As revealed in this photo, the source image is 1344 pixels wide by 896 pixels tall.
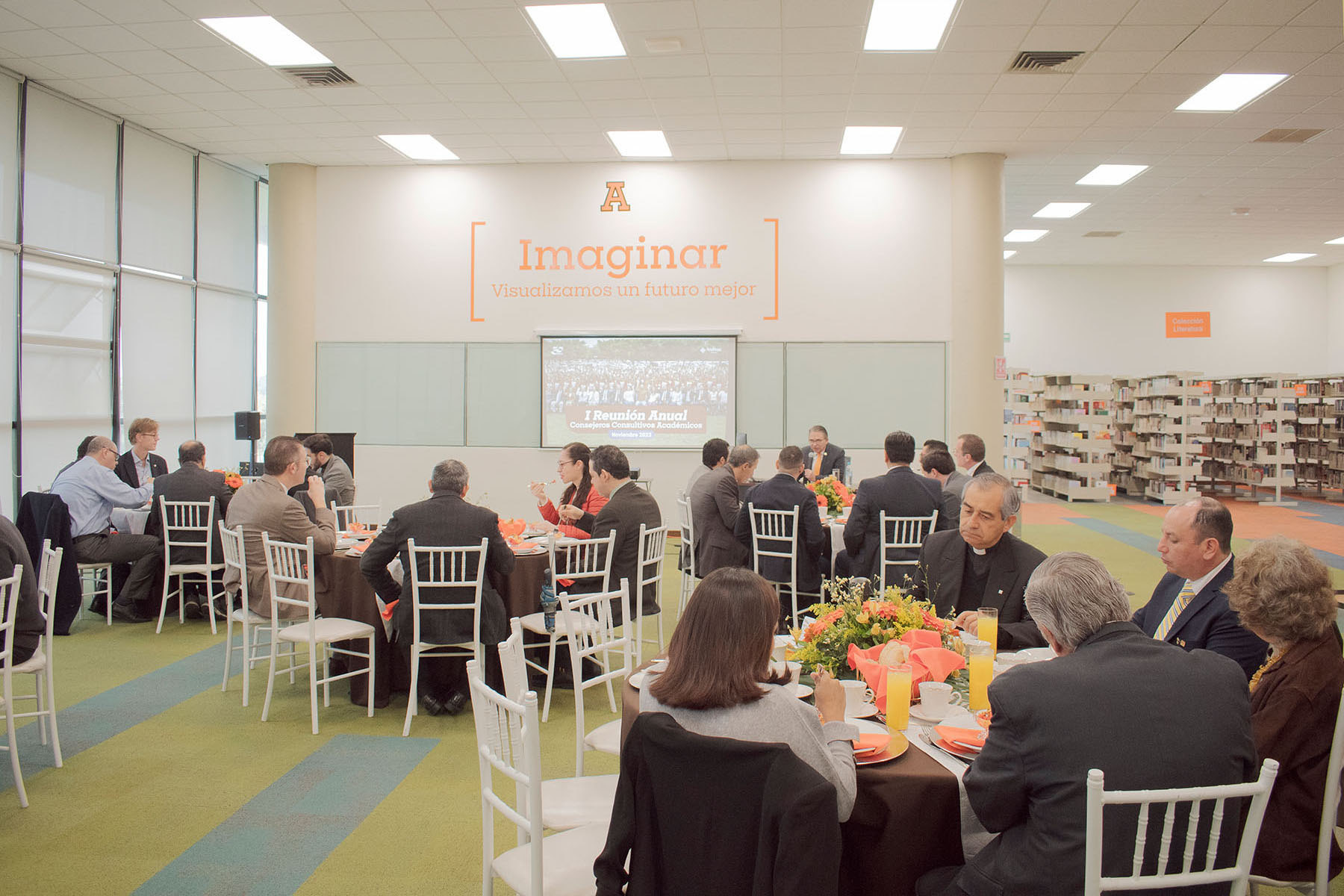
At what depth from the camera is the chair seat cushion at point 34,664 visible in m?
3.69

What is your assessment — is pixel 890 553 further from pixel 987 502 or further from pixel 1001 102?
pixel 1001 102

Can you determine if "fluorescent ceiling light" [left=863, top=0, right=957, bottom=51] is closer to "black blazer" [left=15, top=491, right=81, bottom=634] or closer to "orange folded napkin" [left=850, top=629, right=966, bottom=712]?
"orange folded napkin" [left=850, top=629, right=966, bottom=712]

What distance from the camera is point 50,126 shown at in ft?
27.3

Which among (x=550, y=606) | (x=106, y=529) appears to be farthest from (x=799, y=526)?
(x=106, y=529)

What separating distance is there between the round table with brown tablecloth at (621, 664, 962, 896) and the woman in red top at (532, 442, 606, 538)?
11.7 ft

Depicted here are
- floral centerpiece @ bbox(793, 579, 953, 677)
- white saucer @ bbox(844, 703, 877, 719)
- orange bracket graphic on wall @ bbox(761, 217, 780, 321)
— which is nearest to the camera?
white saucer @ bbox(844, 703, 877, 719)

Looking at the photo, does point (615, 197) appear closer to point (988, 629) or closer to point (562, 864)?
point (988, 629)

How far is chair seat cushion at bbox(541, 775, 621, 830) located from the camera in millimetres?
2426

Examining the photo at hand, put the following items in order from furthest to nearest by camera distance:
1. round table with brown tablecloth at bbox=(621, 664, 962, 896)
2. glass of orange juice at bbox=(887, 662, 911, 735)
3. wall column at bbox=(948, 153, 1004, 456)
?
wall column at bbox=(948, 153, 1004, 456)
glass of orange juice at bbox=(887, 662, 911, 735)
round table with brown tablecloth at bbox=(621, 664, 962, 896)

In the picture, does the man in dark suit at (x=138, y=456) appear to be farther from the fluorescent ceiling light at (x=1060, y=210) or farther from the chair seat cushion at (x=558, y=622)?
the fluorescent ceiling light at (x=1060, y=210)

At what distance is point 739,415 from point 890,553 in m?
4.77

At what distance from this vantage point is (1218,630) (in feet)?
8.52

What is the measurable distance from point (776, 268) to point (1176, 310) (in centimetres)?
1072

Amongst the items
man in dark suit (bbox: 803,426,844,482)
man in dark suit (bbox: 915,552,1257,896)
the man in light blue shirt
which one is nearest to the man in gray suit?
the man in light blue shirt
